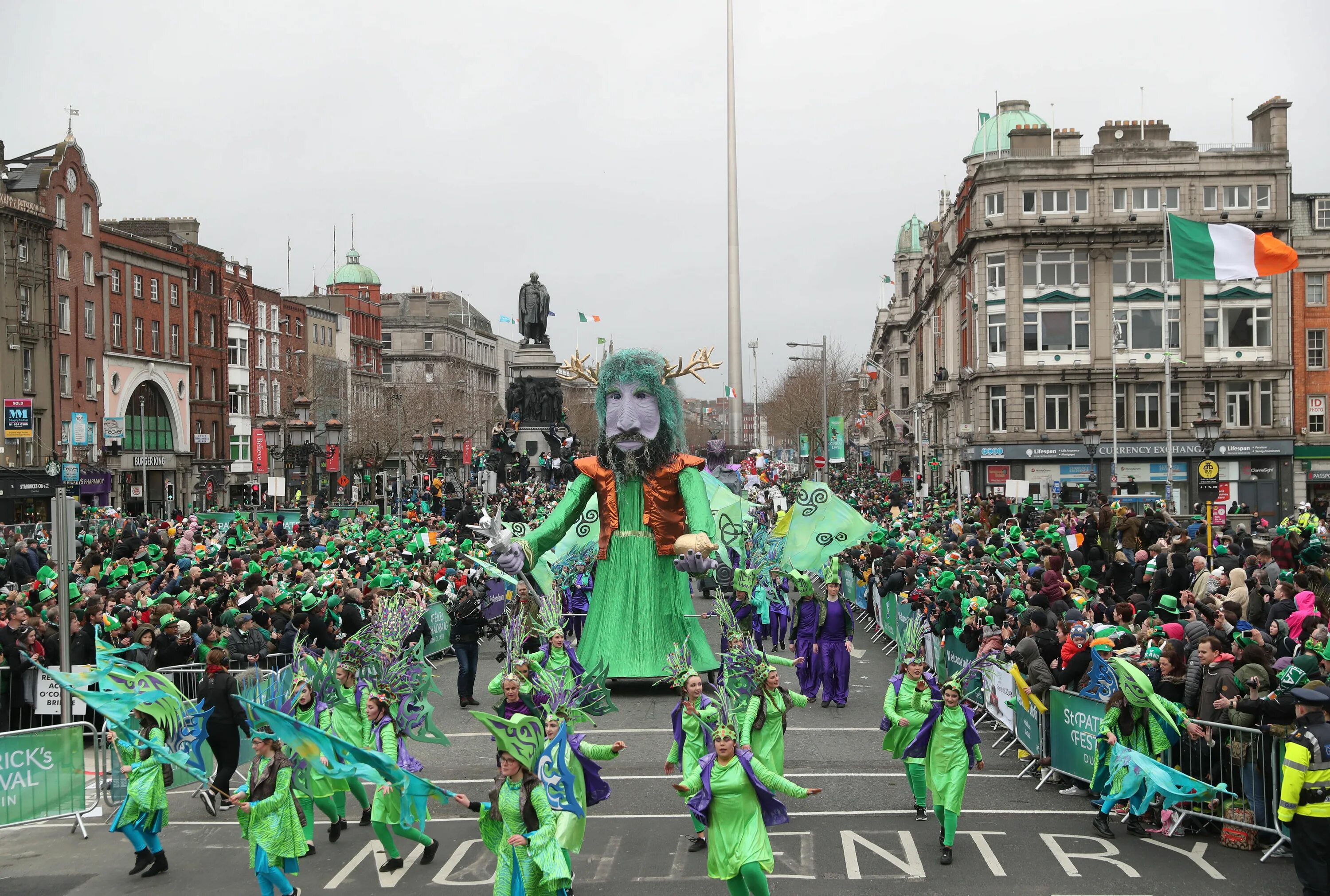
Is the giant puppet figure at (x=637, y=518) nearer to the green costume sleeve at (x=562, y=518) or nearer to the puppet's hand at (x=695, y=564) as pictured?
the green costume sleeve at (x=562, y=518)

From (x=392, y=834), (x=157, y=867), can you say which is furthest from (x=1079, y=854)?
(x=157, y=867)

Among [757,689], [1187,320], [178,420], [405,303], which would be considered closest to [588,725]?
[757,689]

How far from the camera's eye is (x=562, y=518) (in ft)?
45.5

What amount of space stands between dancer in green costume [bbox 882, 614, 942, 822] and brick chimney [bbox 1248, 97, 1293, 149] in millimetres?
43182

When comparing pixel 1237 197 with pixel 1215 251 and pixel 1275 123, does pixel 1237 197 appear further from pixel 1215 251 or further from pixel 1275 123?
pixel 1215 251

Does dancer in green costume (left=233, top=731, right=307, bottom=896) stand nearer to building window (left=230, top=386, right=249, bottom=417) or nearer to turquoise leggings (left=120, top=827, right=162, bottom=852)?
turquoise leggings (left=120, top=827, right=162, bottom=852)

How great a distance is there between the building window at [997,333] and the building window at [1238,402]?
8.18m

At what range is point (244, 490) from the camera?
5750 cm

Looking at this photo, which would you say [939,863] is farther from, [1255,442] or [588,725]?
[1255,442]

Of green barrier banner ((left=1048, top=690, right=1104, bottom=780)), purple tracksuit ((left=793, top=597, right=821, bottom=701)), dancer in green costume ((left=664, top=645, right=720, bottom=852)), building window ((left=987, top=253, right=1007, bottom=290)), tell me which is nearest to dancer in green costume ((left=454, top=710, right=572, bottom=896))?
dancer in green costume ((left=664, top=645, right=720, bottom=852))

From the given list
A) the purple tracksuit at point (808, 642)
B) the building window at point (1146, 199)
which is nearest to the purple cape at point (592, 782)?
the purple tracksuit at point (808, 642)

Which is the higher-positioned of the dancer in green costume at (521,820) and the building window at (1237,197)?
the building window at (1237,197)

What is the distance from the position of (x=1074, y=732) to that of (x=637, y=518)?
5.24 m

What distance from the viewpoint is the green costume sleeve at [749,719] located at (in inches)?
356
